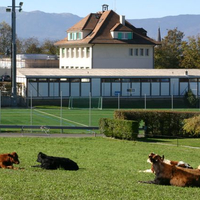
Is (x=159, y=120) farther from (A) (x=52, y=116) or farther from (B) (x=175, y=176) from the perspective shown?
(B) (x=175, y=176)

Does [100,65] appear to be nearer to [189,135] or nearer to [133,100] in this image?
[133,100]

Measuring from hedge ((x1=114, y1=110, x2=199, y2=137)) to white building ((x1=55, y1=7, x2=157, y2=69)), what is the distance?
4854 cm

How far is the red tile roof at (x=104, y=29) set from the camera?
281 feet

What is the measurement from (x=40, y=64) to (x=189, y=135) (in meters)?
61.4

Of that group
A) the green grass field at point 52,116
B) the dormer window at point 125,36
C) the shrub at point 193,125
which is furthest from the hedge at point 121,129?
the dormer window at point 125,36

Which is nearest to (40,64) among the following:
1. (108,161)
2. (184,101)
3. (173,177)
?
(184,101)

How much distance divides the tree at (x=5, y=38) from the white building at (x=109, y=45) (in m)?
38.3

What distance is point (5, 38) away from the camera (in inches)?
5049

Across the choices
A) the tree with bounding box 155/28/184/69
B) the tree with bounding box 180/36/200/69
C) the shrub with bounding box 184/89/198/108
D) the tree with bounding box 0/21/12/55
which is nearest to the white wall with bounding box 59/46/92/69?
the tree with bounding box 155/28/184/69

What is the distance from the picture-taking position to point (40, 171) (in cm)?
1537

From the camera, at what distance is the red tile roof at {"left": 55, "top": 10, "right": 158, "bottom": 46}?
3369 inches

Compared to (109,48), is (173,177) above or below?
below

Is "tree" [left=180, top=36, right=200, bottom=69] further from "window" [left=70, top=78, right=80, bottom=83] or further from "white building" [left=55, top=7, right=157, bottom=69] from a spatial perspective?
"window" [left=70, top=78, right=80, bottom=83]

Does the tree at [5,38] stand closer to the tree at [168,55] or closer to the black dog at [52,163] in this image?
the tree at [168,55]
